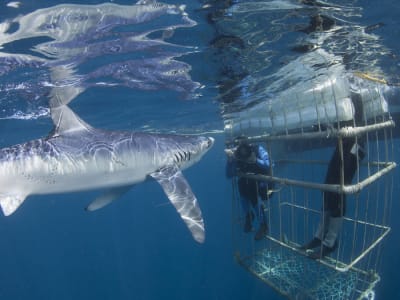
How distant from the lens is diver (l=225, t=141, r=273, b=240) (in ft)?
23.5

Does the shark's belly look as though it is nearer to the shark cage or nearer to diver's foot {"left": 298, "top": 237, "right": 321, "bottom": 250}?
the shark cage

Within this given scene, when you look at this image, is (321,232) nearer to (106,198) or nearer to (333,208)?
(333,208)

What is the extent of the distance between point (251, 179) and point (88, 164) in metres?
3.64

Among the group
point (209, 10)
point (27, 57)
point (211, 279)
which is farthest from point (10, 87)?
point (211, 279)

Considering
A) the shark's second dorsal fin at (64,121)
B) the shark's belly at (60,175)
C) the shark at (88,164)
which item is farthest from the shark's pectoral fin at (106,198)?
the shark's second dorsal fin at (64,121)

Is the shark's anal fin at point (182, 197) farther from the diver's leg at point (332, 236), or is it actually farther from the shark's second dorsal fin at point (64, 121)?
the diver's leg at point (332, 236)

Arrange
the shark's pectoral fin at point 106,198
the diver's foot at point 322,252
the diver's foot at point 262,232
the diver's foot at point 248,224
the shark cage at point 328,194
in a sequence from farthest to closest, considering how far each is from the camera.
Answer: the diver's foot at point 248,224 < the shark's pectoral fin at point 106,198 < the diver's foot at point 262,232 < the diver's foot at point 322,252 < the shark cage at point 328,194

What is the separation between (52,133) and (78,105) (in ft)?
25.5

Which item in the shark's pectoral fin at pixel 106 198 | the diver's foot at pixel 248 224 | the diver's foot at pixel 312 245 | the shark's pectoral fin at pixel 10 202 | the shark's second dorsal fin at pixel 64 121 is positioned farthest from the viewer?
the diver's foot at pixel 248 224

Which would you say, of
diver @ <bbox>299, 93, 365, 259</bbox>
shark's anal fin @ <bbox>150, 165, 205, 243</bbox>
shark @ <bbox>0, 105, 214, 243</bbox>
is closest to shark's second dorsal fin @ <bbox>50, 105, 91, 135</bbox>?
shark @ <bbox>0, 105, 214, 243</bbox>

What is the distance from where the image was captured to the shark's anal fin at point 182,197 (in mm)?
5379

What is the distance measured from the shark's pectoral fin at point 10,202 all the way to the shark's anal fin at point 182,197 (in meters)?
2.53

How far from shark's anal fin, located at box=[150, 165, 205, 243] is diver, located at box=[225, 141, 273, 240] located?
1.36m

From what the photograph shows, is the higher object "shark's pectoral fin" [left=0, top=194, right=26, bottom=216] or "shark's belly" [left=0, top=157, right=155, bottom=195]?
"shark's belly" [left=0, top=157, right=155, bottom=195]
